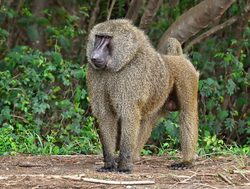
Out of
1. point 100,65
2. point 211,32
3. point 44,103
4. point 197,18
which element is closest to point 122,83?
point 100,65

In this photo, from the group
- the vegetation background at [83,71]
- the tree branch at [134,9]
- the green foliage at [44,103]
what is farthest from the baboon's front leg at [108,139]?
the tree branch at [134,9]

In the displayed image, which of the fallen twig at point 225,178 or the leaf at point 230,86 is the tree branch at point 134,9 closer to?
the leaf at point 230,86

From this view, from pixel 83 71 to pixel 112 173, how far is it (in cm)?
321

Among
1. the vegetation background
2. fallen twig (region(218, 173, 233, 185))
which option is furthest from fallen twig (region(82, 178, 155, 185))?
the vegetation background

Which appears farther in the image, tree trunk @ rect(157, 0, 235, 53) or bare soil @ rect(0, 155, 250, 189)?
tree trunk @ rect(157, 0, 235, 53)

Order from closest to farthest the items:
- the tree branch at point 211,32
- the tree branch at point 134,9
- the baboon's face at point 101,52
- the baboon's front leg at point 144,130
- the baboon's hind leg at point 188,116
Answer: the baboon's face at point 101,52, the baboon's hind leg at point 188,116, the baboon's front leg at point 144,130, the tree branch at point 211,32, the tree branch at point 134,9

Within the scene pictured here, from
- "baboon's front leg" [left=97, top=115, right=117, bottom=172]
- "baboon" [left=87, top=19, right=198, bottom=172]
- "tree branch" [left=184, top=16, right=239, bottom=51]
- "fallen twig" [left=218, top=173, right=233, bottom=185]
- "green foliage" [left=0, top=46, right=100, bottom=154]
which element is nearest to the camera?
"fallen twig" [left=218, top=173, right=233, bottom=185]

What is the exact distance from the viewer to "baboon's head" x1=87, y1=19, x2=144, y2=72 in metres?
6.30

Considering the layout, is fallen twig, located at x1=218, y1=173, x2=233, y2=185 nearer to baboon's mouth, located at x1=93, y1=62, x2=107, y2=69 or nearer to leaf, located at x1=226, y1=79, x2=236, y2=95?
baboon's mouth, located at x1=93, y1=62, x2=107, y2=69

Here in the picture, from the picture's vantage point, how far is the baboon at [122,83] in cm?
635

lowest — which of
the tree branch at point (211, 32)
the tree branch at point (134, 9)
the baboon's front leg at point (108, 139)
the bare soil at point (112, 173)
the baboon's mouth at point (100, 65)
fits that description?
the bare soil at point (112, 173)

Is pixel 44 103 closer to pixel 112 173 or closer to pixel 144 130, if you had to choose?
pixel 144 130

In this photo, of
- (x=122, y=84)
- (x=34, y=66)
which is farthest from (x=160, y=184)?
(x=34, y=66)

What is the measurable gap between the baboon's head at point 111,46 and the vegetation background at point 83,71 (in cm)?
192
